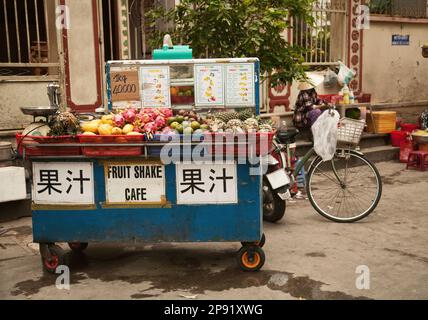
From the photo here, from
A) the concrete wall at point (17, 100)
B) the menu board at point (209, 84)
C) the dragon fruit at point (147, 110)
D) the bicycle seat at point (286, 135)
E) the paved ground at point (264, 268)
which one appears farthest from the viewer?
the concrete wall at point (17, 100)

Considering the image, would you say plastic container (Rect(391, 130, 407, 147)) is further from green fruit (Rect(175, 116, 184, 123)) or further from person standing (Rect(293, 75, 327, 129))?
green fruit (Rect(175, 116, 184, 123))

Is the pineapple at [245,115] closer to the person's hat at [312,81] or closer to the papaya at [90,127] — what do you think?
the papaya at [90,127]

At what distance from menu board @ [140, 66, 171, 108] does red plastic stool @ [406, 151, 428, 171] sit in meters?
5.44

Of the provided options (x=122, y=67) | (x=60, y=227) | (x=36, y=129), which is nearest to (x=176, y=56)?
(x=122, y=67)

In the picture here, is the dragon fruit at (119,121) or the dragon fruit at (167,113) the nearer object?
the dragon fruit at (119,121)

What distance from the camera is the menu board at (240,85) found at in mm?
4883

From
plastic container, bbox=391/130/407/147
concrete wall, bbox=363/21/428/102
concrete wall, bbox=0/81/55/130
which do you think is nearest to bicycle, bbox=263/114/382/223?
concrete wall, bbox=0/81/55/130

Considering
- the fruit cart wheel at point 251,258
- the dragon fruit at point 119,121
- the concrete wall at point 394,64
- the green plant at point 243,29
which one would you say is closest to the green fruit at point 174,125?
the dragon fruit at point 119,121

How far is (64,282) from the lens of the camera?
4301 millimetres

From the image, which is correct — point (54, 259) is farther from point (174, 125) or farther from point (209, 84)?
point (209, 84)

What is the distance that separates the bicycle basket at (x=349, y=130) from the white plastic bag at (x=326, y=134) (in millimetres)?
81

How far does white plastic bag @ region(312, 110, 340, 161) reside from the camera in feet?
18.1

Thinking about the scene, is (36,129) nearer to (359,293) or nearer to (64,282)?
(64,282)
